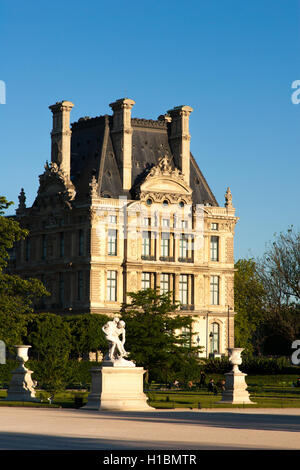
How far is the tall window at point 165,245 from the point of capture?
104 metres

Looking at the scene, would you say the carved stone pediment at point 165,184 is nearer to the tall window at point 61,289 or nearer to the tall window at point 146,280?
the tall window at point 146,280

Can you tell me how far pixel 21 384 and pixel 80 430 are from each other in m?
21.1

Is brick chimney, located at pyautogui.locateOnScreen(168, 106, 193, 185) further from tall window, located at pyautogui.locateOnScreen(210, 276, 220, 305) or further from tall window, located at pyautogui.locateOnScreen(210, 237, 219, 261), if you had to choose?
tall window, located at pyautogui.locateOnScreen(210, 276, 220, 305)

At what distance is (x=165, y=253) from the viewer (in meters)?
105

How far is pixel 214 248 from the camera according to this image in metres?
109

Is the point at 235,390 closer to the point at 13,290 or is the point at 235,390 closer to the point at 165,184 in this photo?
the point at 13,290

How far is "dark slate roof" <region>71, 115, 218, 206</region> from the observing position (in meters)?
103

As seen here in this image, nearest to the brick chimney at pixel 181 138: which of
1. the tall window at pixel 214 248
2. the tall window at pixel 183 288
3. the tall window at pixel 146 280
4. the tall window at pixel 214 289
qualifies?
the tall window at pixel 214 248

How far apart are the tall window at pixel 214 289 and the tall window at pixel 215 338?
2252 millimetres

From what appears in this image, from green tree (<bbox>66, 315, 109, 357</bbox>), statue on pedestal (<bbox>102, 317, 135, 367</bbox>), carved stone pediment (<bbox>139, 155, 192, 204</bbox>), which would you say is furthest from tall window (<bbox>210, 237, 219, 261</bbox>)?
statue on pedestal (<bbox>102, 317, 135, 367</bbox>)

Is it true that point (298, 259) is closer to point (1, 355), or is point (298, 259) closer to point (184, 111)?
point (184, 111)

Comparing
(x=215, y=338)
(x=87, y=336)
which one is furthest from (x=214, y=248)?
(x=87, y=336)

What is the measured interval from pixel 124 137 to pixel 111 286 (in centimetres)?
1346
